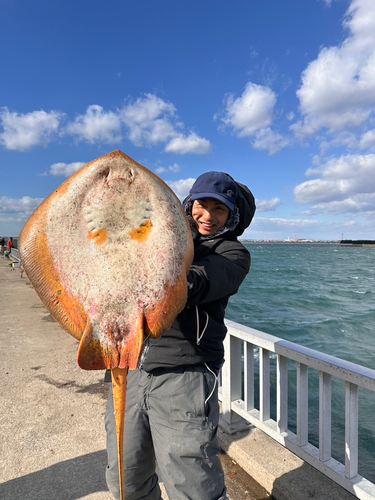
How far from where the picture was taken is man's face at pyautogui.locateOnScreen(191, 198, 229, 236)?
197cm

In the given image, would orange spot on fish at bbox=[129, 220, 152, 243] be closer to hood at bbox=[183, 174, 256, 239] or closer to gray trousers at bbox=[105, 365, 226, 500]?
hood at bbox=[183, 174, 256, 239]

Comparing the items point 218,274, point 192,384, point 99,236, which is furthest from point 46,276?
point 192,384

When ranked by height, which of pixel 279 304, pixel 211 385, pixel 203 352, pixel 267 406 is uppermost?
pixel 203 352

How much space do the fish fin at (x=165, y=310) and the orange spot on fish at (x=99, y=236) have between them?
0.33m

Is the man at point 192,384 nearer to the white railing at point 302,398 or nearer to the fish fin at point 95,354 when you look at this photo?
the fish fin at point 95,354

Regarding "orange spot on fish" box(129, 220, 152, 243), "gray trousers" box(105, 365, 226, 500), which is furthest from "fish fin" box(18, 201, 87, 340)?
"gray trousers" box(105, 365, 226, 500)

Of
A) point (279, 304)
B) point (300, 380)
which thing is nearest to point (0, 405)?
point (300, 380)

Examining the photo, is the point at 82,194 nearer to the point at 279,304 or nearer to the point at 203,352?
the point at 203,352

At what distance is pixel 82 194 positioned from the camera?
4.55 ft

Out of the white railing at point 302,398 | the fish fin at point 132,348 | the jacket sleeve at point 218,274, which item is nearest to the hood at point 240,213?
the jacket sleeve at point 218,274

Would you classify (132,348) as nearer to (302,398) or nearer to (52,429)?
(302,398)

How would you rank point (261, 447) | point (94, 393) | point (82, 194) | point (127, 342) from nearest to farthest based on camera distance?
point (127, 342) < point (82, 194) < point (261, 447) < point (94, 393)

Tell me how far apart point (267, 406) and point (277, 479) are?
0.61 metres

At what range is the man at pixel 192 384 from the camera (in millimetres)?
1597
